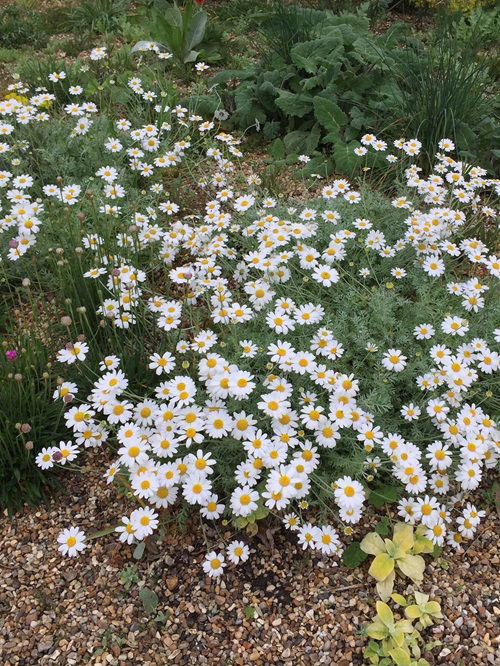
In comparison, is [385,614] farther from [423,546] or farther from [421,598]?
[423,546]

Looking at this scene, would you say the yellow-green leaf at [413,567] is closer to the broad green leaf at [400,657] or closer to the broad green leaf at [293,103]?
the broad green leaf at [400,657]

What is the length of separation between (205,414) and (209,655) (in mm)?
830

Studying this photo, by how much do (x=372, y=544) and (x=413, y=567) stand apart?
16 centimetres

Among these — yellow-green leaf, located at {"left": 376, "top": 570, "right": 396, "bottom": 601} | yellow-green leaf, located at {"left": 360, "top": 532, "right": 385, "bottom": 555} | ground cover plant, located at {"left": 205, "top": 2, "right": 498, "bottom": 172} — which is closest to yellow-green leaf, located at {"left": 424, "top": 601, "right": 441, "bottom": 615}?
yellow-green leaf, located at {"left": 376, "top": 570, "right": 396, "bottom": 601}

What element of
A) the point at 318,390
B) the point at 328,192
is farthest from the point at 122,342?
the point at 328,192

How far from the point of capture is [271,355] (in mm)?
2635

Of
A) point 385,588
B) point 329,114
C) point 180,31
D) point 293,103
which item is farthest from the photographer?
point 180,31

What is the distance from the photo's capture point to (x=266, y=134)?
4332 mm

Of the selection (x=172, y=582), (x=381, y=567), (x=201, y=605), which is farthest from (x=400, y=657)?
(x=172, y=582)

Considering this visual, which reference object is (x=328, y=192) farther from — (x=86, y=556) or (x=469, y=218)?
(x=86, y=556)

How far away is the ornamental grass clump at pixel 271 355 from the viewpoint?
2291 mm

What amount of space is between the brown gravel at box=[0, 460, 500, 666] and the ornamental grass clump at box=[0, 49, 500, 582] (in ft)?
0.34

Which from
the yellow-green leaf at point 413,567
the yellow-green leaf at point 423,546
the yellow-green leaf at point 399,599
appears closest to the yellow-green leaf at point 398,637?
the yellow-green leaf at point 399,599

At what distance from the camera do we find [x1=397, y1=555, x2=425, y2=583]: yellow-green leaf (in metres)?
2.28
